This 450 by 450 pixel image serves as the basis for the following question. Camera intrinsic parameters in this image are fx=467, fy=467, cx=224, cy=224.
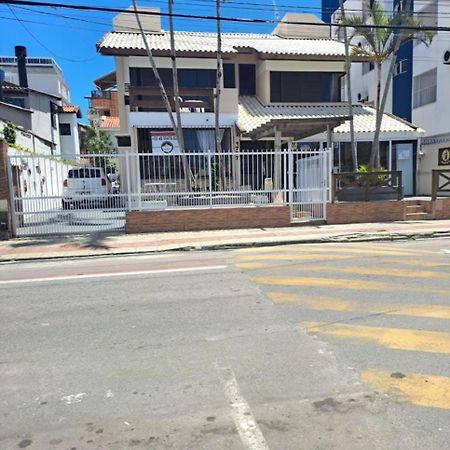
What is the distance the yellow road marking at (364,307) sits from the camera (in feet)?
17.9

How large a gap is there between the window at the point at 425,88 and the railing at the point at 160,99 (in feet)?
40.3

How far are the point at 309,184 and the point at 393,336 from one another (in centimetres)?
1043

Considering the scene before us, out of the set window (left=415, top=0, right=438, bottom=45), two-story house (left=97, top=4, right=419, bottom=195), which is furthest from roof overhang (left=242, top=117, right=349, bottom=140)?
window (left=415, top=0, right=438, bottom=45)

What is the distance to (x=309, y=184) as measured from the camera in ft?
48.7

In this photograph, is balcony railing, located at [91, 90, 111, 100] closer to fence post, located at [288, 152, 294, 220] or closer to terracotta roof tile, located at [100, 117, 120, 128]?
terracotta roof tile, located at [100, 117, 120, 128]

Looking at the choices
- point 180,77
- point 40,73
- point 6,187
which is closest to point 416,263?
point 6,187

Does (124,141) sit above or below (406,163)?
above

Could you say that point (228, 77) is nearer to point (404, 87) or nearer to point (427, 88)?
point (427, 88)

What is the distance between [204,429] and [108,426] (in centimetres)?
68

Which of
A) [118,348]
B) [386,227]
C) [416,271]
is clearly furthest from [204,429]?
[386,227]

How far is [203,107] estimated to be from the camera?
2022 centimetres

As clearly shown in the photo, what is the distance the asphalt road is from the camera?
3.17 metres

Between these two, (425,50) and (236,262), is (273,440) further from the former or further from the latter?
(425,50)

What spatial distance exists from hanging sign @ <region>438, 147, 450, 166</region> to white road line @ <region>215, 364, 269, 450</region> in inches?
825
